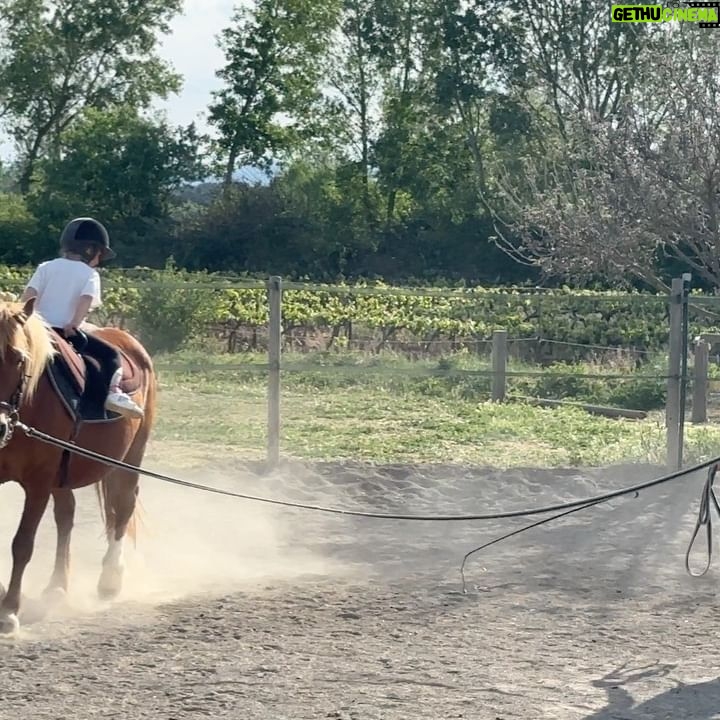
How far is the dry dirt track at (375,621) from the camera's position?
398 centimetres

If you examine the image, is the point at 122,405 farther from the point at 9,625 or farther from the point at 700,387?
the point at 700,387

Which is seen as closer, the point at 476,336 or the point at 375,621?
the point at 375,621

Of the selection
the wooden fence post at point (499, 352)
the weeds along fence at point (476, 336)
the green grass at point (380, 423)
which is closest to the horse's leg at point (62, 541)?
the green grass at point (380, 423)

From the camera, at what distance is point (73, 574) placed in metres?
6.07

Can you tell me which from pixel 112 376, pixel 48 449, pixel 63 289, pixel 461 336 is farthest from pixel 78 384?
pixel 461 336

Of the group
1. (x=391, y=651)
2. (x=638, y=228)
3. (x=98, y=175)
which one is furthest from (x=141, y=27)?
(x=391, y=651)

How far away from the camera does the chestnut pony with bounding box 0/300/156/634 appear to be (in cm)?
471

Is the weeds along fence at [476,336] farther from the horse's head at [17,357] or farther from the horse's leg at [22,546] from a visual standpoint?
the horse's head at [17,357]

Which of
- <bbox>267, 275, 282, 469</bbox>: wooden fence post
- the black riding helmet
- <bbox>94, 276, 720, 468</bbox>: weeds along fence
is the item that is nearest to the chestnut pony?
the black riding helmet

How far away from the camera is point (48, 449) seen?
16.8ft

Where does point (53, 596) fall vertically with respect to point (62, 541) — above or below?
below

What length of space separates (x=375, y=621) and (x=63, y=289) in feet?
7.31

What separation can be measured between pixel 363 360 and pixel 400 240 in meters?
19.8

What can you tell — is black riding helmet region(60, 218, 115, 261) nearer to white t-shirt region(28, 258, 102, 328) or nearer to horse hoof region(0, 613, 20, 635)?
white t-shirt region(28, 258, 102, 328)
